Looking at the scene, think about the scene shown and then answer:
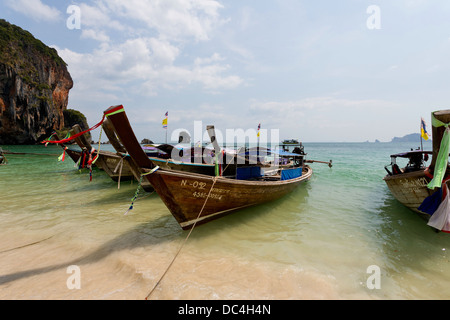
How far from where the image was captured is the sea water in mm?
3631

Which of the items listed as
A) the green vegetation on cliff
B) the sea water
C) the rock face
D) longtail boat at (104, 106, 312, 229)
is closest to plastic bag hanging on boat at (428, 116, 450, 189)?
the sea water

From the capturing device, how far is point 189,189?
5270 mm

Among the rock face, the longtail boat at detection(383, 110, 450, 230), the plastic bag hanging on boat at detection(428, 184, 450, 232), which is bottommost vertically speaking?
the plastic bag hanging on boat at detection(428, 184, 450, 232)

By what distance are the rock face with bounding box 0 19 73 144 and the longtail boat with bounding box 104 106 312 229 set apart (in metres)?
61.9

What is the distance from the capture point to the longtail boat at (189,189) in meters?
4.43

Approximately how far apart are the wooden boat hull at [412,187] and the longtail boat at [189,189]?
4584 millimetres

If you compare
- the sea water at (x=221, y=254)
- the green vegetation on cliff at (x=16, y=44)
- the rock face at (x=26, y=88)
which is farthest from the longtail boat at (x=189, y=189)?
the green vegetation on cliff at (x=16, y=44)

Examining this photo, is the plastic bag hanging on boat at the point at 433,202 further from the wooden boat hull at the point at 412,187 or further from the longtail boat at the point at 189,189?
the longtail boat at the point at 189,189

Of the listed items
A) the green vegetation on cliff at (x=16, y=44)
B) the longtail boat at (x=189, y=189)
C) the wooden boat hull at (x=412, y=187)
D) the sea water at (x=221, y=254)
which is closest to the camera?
the sea water at (x=221, y=254)

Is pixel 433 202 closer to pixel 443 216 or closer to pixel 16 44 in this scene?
pixel 443 216

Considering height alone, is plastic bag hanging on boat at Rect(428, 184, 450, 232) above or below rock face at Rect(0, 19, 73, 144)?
below

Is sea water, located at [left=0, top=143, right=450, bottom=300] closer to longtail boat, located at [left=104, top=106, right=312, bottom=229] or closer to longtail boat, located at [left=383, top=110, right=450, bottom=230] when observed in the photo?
longtail boat, located at [left=104, top=106, right=312, bottom=229]
